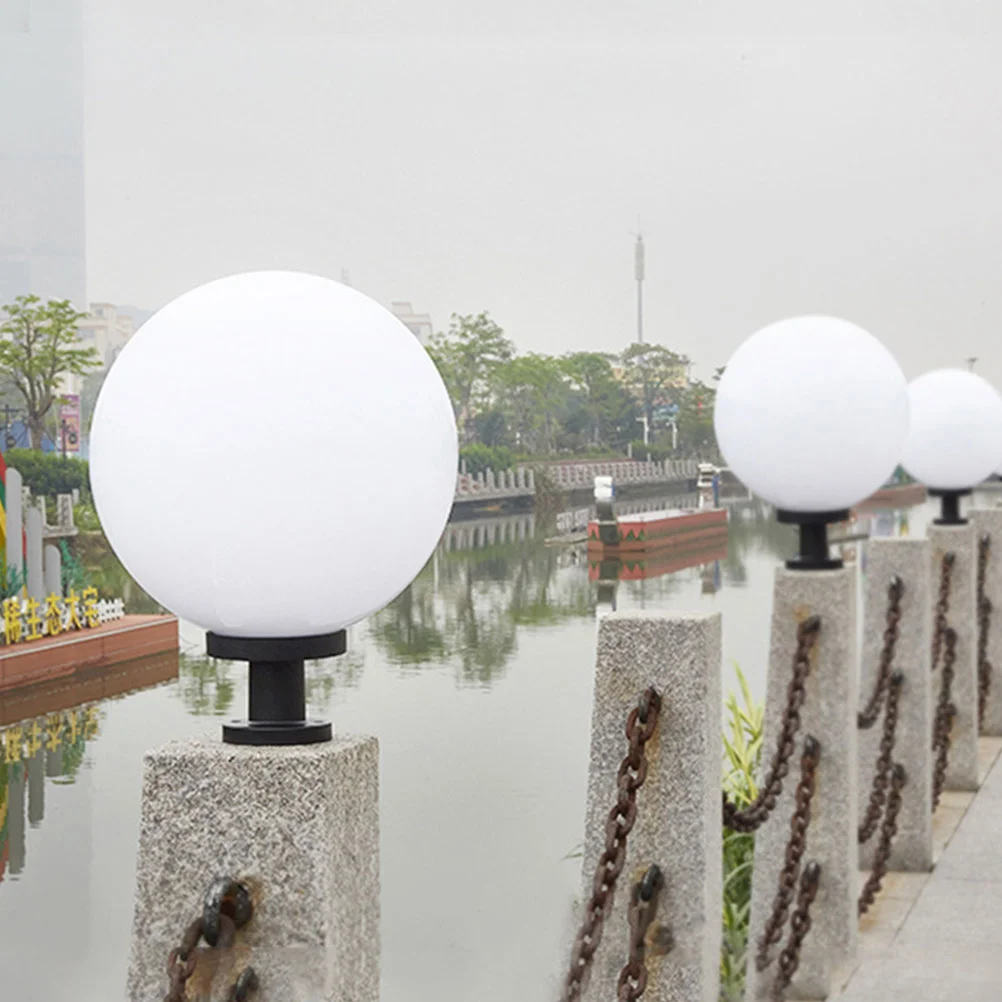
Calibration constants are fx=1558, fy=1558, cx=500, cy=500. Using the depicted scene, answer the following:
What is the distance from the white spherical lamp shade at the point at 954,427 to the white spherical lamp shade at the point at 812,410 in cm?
185

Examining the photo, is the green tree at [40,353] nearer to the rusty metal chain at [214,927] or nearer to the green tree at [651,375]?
the green tree at [651,375]

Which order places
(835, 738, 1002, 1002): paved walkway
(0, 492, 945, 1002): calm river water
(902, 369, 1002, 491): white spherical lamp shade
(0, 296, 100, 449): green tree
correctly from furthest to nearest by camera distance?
(0, 296, 100, 449): green tree → (0, 492, 945, 1002): calm river water → (902, 369, 1002, 491): white spherical lamp shade → (835, 738, 1002, 1002): paved walkway

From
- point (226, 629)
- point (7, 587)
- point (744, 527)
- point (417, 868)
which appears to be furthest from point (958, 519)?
point (744, 527)

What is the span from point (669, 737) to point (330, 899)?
918mm

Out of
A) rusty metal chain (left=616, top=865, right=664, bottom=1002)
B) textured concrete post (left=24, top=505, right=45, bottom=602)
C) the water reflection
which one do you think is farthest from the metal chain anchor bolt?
textured concrete post (left=24, top=505, right=45, bottom=602)

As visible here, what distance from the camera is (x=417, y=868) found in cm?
958

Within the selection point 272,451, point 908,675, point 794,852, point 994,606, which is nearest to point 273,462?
point 272,451

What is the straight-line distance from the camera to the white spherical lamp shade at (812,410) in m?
3.25

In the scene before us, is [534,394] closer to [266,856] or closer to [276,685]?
[276,685]

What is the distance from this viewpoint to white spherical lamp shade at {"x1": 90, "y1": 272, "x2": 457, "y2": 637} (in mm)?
1362

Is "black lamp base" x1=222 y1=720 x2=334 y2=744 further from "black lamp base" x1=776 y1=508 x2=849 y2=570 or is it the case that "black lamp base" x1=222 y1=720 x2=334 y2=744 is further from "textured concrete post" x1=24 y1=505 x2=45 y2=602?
"textured concrete post" x1=24 y1=505 x2=45 y2=602

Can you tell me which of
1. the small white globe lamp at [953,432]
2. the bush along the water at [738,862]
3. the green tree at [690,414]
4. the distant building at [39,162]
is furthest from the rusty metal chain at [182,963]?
the distant building at [39,162]

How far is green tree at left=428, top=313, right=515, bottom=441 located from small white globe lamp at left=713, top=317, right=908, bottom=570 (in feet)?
99.6

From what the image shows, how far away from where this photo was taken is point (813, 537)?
337 centimetres
